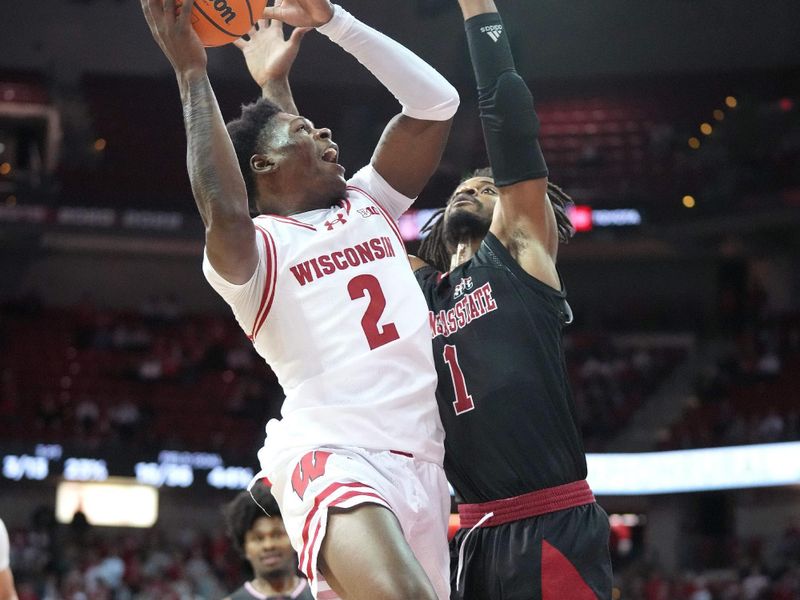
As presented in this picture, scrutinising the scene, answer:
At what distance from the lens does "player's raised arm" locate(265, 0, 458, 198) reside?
13.4ft

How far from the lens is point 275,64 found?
4484mm

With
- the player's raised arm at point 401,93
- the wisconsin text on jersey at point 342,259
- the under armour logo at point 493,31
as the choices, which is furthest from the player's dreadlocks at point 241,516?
the under armour logo at point 493,31

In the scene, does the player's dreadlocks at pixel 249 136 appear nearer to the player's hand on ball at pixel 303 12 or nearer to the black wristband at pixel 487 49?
the player's hand on ball at pixel 303 12

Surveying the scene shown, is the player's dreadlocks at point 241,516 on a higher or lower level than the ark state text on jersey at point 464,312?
lower

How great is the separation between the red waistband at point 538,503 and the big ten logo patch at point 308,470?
25.6 inches

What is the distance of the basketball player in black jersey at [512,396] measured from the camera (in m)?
3.62

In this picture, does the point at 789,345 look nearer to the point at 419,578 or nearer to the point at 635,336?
the point at 635,336

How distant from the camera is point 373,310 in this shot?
3639 mm

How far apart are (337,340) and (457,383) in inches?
19.4

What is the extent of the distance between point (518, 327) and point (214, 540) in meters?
14.5

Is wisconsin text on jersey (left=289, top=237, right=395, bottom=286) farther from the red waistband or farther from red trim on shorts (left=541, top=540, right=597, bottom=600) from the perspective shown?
red trim on shorts (left=541, top=540, right=597, bottom=600)

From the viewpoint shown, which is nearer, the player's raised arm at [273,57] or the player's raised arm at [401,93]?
the player's raised arm at [401,93]

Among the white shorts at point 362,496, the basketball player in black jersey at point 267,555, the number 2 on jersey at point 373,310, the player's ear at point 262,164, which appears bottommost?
the basketball player in black jersey at point 267,555

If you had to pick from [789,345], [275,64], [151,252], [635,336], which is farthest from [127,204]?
[275,64]
